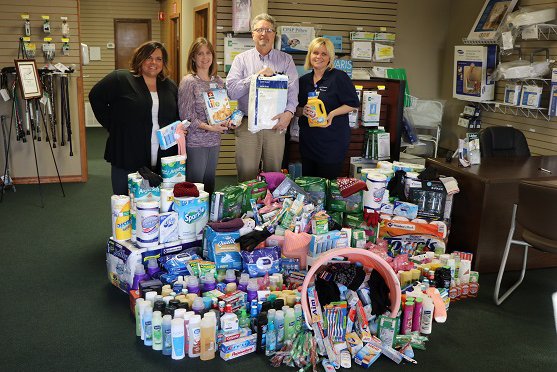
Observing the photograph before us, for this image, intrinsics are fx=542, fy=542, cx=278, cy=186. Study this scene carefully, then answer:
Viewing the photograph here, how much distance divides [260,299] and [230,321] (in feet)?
0.82

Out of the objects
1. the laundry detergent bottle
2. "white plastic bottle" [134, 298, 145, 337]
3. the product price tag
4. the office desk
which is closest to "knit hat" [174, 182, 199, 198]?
"white plastic bottle" [134, 298, 145, 337]

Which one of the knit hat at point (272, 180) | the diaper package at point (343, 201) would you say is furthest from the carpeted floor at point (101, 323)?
the knit hat at point (272, 180)

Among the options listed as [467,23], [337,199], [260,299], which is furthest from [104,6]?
[260,299]

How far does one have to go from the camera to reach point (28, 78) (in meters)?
5.60

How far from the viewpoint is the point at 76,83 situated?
6.38 m

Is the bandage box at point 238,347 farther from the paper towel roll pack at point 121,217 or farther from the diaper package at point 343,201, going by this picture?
the diaper package at point 343,201

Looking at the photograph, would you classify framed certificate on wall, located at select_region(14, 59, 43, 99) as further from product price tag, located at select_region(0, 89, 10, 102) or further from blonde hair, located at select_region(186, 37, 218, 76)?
blonde hair, located at select_region(186, 37, 218, 76)

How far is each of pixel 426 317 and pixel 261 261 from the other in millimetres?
1064

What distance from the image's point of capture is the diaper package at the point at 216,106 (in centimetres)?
404

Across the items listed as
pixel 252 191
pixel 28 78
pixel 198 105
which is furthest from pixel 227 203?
pixel 28 78

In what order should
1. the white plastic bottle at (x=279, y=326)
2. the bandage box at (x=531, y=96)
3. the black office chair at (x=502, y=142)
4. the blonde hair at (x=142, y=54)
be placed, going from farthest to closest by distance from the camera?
the bandage box at (x=531, y=96), the black office chair at (x=502, y=142), the blonde hair at (x=142, y=54), the white plastic bottle at (x=279, y=326)

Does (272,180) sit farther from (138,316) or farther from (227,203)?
(138,316)

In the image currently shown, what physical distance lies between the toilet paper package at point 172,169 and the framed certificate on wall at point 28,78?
105 inches

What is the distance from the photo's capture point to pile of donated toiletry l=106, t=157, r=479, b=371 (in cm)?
298
